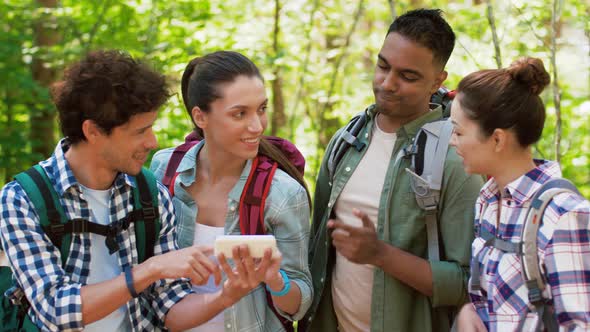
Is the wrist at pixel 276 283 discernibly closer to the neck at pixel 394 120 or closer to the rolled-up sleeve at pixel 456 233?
the rolled-up sleeve at pixel 456 233

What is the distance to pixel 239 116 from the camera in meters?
2.90

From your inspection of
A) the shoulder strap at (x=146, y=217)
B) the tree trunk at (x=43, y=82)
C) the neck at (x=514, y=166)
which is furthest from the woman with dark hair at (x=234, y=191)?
the tree trunk at (x=43, y=82)

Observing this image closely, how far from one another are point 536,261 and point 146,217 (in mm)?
1494

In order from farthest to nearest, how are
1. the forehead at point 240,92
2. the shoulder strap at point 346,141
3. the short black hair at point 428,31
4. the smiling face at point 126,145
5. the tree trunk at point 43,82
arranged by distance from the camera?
1. the tree trunk at point 43,82
2. the shoulder strap at point 346,141
3. the short black hair at point 428,31
4. the forehead at point 240,92
5. the smiling face at point 126,145

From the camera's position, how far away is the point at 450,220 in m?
2.82

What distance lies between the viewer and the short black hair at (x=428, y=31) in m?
3.01

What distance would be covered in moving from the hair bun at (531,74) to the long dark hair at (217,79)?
1084 millimetres

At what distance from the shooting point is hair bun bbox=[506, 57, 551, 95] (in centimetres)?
241

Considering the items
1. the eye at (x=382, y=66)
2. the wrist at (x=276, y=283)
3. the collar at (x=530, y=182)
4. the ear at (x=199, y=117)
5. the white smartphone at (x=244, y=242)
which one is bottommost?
the wrist at (x=276, y=283)

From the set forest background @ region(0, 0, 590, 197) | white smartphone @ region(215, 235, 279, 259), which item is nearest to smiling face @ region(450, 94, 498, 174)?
white smartphone @ region(215, 235, 279, 259)

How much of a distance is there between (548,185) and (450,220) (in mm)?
630

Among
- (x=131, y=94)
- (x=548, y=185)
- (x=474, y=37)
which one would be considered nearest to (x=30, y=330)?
(x=131, y=94)

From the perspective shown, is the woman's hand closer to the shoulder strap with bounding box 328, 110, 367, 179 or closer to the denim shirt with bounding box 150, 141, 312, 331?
the denim shirt with bounding box 150, 141, 312, 331

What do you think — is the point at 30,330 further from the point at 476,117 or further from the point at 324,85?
the point at 324,85
